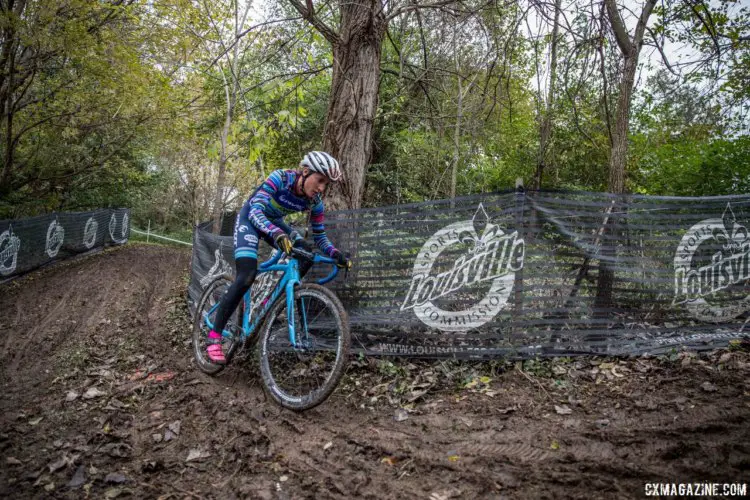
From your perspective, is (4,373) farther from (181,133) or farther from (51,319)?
(181,133)

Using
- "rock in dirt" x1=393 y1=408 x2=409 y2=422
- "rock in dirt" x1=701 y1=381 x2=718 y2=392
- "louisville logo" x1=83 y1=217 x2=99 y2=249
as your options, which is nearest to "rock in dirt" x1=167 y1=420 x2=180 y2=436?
"rock in dirt" x1=393 y1=408 x2=409 y2=422

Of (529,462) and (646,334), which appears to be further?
(646,334)

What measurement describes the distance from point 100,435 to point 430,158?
38.9 ft

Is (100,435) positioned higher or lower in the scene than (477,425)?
lower

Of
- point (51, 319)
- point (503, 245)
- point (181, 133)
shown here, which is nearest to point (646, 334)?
point (503, 245)

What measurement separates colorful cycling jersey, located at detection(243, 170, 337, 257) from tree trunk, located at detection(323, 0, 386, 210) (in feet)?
2.83

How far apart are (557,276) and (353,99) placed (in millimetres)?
2990

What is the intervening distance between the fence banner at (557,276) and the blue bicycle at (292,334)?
669mm

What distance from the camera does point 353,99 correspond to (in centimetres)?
504

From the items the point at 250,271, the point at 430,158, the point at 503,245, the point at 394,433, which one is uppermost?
the point at 430,158

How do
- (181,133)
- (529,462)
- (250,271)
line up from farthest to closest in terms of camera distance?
(181,133), (250,271), (529,462)

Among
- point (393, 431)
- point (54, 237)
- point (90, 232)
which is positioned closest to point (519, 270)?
point (393, 431)

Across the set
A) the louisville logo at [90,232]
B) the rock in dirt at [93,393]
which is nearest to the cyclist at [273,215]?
the rock in dirt at [93,393]

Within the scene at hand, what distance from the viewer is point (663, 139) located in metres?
12.2
